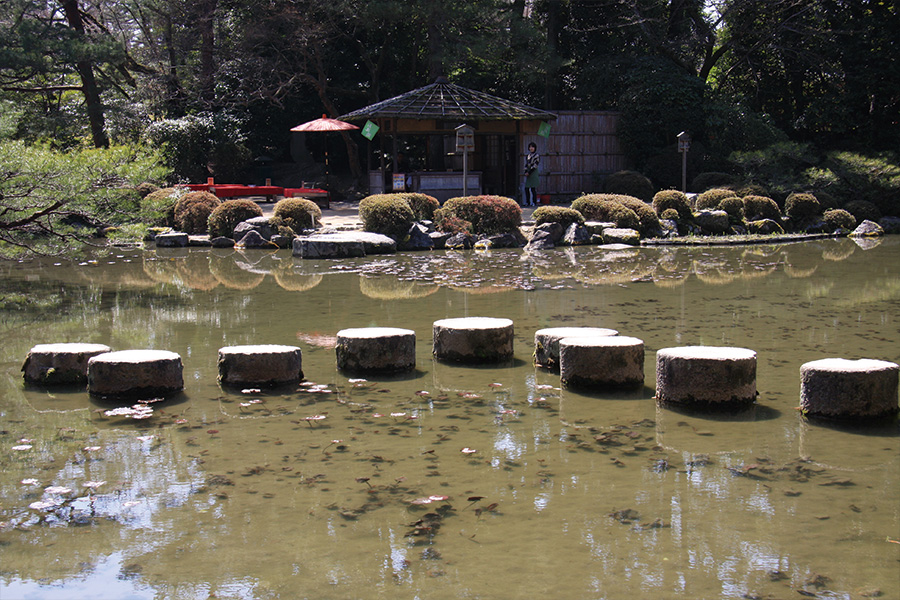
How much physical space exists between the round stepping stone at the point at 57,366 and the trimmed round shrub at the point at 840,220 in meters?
18.0

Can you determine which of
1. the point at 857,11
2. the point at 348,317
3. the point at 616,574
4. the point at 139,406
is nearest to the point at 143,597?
the point at 616,574

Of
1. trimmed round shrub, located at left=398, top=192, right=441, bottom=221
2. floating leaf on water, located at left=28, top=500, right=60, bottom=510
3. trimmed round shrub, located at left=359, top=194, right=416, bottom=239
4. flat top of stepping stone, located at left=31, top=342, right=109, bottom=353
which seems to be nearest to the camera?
floating leaf on water, located at left=28, top=500, right=60, bottom=510

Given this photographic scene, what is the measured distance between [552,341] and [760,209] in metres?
14.7

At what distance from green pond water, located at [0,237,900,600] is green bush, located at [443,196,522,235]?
30.6ft

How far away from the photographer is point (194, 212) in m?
19.9

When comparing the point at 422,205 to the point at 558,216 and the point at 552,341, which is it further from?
the point at 552,341

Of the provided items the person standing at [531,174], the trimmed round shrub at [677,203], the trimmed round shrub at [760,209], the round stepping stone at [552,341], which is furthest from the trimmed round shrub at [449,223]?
the round stepping stone at [552,341]

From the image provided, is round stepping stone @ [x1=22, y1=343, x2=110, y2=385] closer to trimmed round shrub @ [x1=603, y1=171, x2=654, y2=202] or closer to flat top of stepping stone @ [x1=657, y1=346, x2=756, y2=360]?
flat top of stepping stone @ [x1=657, y1=346, x2=756, y2=360]

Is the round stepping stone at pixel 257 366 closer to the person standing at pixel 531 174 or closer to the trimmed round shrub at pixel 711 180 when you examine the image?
the person standing at pixel 531 174

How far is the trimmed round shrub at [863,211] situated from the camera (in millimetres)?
21000

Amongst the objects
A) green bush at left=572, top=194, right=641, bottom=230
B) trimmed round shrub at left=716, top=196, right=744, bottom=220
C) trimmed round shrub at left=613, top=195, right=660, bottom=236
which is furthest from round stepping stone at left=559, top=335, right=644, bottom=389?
trimmed round shrub at left=716, top=196, right=744, bottom=220

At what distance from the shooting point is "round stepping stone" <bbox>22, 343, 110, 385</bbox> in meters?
6.86

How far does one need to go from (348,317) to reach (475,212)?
29.8 ft

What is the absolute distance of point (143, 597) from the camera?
3.54 metres
